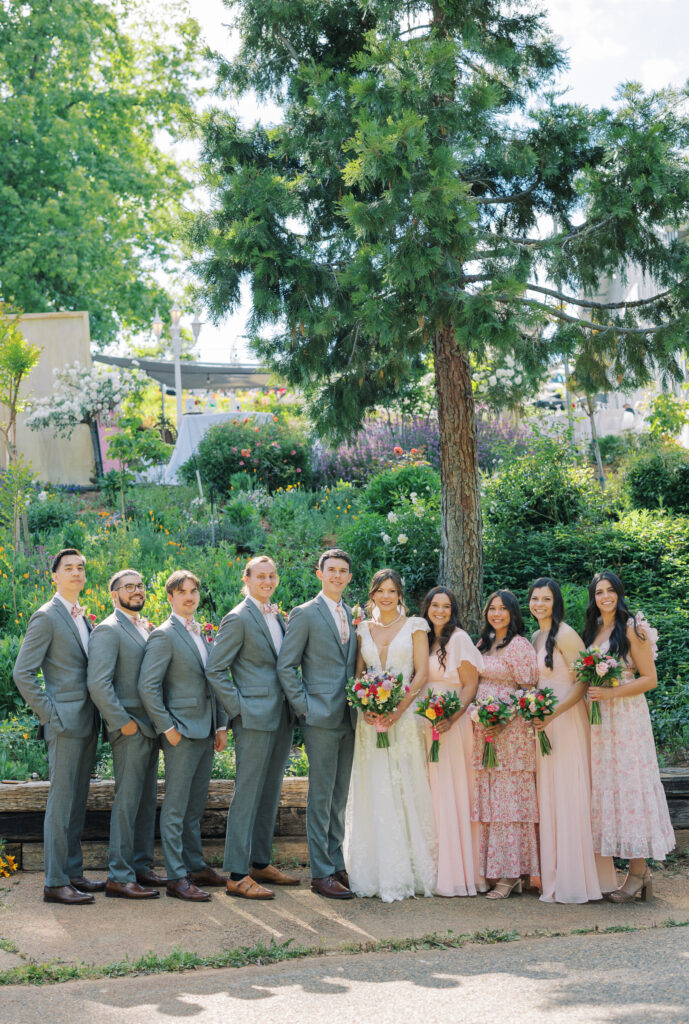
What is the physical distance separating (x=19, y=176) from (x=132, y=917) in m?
19.7

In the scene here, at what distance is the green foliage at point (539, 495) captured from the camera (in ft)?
31.2

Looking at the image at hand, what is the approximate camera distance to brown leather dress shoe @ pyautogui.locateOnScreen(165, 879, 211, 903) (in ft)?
17.5

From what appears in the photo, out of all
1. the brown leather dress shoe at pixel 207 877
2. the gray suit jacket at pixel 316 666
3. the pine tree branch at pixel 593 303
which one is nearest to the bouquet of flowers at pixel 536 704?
the gray suit jacket at pixel 316 666

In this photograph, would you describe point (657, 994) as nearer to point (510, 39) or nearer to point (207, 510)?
point (510, 39)

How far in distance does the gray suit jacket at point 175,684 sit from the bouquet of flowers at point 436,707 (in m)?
1.14

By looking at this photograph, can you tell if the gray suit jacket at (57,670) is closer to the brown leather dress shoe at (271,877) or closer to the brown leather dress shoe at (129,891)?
the brown leather dress shoe at (129,891)

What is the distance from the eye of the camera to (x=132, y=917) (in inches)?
200

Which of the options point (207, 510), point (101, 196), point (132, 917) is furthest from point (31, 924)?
point (101, 196)

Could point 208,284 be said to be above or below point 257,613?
above

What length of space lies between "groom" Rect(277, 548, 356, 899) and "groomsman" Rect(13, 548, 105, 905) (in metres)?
1.06

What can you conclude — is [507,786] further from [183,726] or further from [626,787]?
[183,726]

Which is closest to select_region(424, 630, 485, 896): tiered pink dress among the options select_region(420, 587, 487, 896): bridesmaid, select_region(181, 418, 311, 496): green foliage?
select_region(420, 587, 487, 896): bridesmaid

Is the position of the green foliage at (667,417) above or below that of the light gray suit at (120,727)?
above

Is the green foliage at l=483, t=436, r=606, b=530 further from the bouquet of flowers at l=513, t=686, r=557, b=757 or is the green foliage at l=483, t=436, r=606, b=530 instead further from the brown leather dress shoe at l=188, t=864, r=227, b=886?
the brown leather dress shoe at l=188, t=864, r=227, b=886
